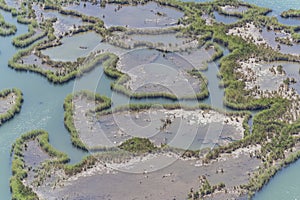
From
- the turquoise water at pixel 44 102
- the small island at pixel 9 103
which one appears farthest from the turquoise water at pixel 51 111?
the small island at pixel 9 103

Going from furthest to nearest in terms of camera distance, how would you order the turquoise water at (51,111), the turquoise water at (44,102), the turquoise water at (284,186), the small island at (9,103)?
the small island at (9,103) → the turquoise water at (44,102) → the turquoise water at (51,111) → the turquoise water at (284,186)

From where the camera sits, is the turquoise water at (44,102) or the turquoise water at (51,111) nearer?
the turquoise water at (51,111)

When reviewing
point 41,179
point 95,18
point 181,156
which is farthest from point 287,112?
point 95,18

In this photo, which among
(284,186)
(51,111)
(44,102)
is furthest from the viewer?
(44,102)

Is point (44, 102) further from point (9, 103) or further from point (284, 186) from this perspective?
point (284, 186)

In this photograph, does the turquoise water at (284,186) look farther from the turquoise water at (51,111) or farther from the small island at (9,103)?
the small island at (9,103)

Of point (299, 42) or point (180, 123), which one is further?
point (299, 42)

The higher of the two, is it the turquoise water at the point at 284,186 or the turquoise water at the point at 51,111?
the turquoise water at the point at 51,111

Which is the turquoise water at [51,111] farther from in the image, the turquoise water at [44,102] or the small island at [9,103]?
the small island at [9,103]

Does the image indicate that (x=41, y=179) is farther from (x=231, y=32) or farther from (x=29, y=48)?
(x=231, y=32)

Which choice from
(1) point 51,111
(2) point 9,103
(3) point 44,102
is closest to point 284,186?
(1) point 51,111

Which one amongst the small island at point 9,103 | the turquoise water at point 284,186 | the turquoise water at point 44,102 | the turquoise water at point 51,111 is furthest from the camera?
the small island at point 9,103
